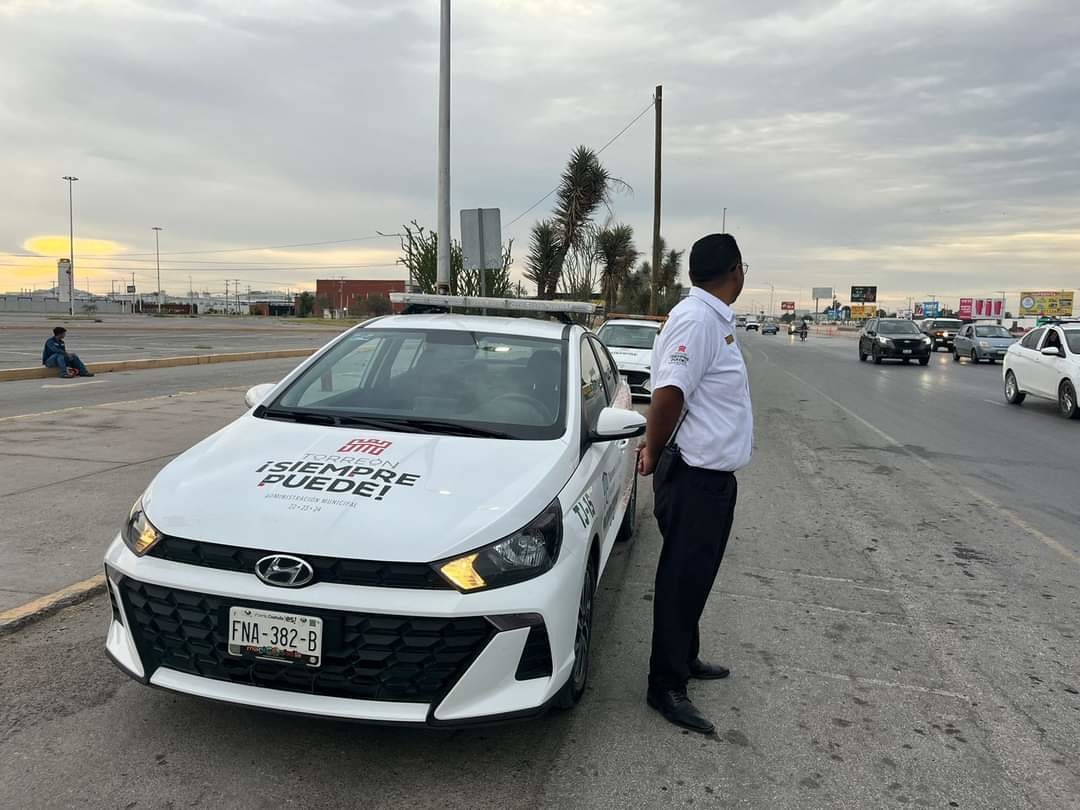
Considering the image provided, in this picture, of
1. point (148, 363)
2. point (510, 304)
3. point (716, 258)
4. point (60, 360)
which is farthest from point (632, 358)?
point (148, 363)

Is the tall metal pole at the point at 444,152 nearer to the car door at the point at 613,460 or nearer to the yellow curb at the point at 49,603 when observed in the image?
the car door at the point at 613,460

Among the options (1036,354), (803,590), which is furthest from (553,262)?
(803,590)

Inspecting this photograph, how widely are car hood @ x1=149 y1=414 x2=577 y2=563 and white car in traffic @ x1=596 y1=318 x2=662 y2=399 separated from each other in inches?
380

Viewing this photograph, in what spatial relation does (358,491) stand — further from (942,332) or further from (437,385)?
(942,332)

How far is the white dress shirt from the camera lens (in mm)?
3049

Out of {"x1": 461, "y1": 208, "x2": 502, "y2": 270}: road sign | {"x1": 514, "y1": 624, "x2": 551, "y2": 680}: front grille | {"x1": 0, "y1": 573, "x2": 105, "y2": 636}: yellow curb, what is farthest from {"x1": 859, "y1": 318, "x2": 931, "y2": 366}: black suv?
{"x1": 514, "y1": 624, "x2": 551, "y2": 680}: front grille

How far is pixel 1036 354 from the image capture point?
14727 mm

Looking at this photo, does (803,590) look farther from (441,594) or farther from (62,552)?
(62,552)

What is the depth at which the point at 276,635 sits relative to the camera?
260 centimetres

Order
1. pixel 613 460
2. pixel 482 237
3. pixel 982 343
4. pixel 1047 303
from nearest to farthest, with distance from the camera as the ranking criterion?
pixel 613 460 < pixel 482 237 < pixel 982 343 < pixel 1047 303

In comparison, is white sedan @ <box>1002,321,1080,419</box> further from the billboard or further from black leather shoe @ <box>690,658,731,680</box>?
the billboard

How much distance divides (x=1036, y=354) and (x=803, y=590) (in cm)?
1254

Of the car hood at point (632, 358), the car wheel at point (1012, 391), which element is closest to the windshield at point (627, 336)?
the car hood at point (632, 358)

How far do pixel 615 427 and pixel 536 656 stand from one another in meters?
1.20
